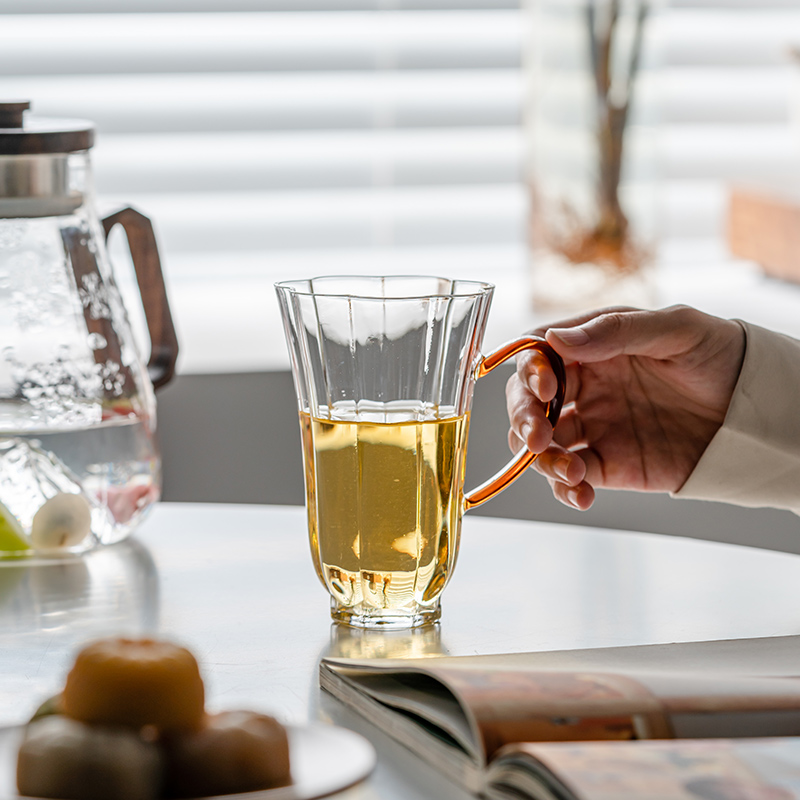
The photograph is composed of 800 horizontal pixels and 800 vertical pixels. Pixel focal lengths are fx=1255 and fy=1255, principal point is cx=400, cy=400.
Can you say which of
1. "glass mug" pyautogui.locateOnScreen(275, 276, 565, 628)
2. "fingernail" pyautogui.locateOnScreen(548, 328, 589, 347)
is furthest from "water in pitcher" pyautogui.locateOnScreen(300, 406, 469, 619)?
"fingernail" pyautogui.locateOnScreen(548, 328, 589, 347)

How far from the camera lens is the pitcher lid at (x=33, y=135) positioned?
2.57ft

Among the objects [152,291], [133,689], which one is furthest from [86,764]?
[152,291]

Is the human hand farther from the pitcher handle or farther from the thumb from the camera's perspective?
the pitcher handle

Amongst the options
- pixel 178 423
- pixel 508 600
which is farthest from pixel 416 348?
pixel 178 423

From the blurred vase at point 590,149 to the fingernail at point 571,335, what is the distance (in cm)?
88

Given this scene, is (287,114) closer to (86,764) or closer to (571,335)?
(571,335)

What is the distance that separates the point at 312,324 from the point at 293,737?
9.5 inches

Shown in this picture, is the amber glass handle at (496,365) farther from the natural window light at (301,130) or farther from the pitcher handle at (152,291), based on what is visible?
the natural window light at (301,130)

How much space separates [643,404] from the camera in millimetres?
945

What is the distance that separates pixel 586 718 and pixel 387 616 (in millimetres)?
207

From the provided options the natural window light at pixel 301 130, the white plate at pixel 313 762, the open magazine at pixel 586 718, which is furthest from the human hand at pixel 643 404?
the natural window light at pixel 301 130

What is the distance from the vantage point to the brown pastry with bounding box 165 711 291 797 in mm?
409

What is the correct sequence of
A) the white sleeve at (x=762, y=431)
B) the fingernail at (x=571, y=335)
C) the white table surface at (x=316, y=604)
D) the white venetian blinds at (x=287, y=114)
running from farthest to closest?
the white venetian blinds at (x=287, y=114) → the white sleeve at (x=762, y=431) → the fingernail at (x=571, y=335) → the white table surface at (x=316, y=604)

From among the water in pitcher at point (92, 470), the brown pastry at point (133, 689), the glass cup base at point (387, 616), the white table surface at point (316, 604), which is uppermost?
the brown pastry at point (133, 689)
